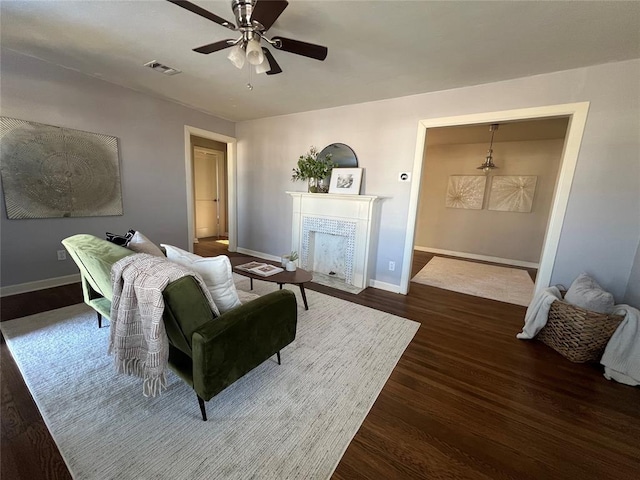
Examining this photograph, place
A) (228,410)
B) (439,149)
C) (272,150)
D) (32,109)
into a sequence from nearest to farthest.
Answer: (228,410) → (32,109) → (272,150) → (439,149)

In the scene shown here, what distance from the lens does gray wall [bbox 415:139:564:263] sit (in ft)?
16.0

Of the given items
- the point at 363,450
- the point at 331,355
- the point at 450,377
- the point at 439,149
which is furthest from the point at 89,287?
the point at 439,149

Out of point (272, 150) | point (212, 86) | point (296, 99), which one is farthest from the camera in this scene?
point (272, 150)

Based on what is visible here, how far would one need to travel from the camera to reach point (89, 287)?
214 centimetres

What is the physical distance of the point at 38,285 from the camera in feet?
9.53

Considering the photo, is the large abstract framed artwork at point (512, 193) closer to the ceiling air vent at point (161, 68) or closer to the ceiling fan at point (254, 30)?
the ceiling fan at point (254, 30)

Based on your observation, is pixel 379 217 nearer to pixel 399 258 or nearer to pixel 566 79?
pixel 399 258

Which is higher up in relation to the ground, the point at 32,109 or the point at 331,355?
the point at 32,109

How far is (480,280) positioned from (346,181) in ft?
8.93

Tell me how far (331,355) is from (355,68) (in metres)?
2.68

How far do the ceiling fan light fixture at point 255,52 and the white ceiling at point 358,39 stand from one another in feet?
1.23

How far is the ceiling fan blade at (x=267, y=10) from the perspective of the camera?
128 centimetres

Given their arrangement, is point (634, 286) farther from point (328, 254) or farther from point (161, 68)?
point (161, 68)

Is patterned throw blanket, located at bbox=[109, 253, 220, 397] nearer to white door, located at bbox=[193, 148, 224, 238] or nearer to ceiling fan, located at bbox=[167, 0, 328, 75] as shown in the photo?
ceiling fan, located at bbox=[167, 0, 328, 75]
